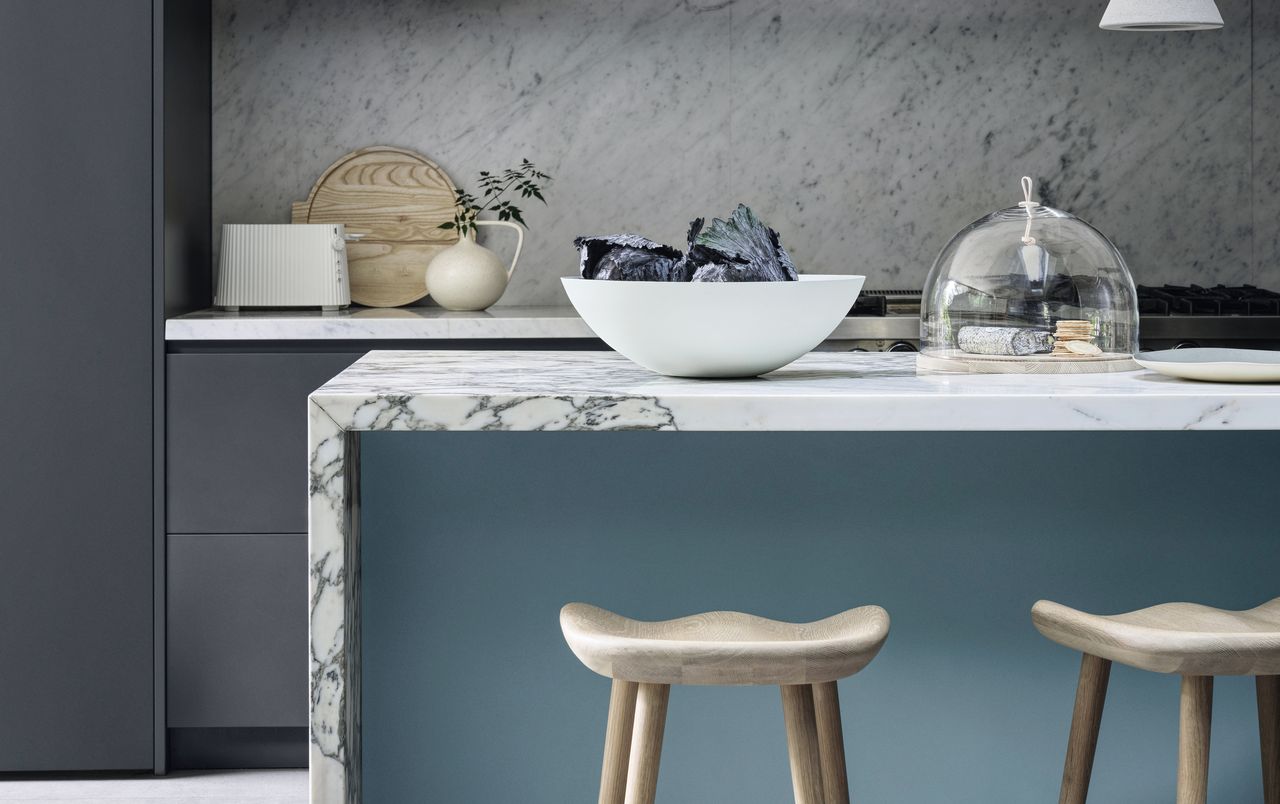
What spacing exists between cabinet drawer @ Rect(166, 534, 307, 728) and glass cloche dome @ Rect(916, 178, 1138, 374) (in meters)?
1.49

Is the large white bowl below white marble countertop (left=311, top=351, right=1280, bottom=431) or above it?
above

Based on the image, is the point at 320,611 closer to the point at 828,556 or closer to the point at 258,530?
the point at 828,556

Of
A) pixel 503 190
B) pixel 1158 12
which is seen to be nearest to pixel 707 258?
pixel 1158 12

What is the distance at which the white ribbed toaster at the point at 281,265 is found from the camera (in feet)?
9.90

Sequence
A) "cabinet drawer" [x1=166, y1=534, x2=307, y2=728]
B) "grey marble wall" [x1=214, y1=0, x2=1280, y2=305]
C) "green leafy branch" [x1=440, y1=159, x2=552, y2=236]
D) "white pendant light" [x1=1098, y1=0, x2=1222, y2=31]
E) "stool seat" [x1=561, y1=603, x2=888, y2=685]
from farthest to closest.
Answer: "grey marble wall" [x1=214, y1=0, x2=1280, y2=305]
"green leafy branch" [x1=440, y1=159, x2=552, y2=236]
"cabinet drawer" [x1=166, y1=534, x2=307, y2=728]
"white pendant light" [x1=1098, y1=0, x2=1222, y2=31]
"stool seat" [x1=561, y1=603, x2=888, y2=685]

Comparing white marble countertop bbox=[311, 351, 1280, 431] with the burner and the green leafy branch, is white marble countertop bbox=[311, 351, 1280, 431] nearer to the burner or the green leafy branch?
the burner

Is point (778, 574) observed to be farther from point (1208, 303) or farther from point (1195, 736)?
point (1208, 303)

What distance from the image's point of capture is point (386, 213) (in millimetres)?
3330

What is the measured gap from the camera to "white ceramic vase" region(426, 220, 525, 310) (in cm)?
309

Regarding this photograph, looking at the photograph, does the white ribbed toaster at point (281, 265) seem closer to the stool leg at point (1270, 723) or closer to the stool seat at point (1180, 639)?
the stool seat at point (1180, 639)

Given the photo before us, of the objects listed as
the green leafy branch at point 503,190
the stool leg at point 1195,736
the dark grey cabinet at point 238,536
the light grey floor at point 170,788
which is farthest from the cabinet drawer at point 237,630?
the stool leg at point 1195,736

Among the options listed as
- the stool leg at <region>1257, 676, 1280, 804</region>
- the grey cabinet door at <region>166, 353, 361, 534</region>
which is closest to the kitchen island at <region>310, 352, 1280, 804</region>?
the stool leg at <region>1257, 676, 1280, 804</region>

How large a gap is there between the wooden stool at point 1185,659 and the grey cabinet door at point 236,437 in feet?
5.54

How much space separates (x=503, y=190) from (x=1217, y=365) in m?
2.17
